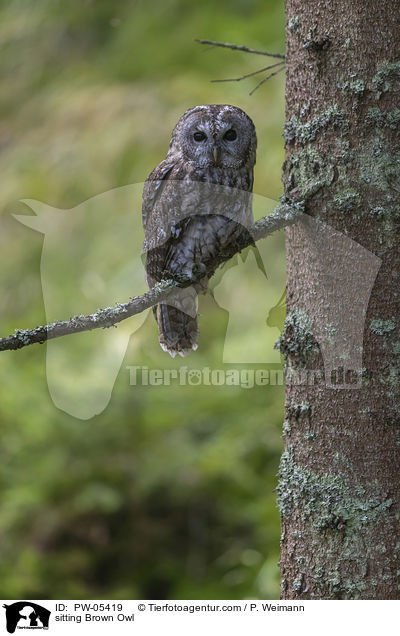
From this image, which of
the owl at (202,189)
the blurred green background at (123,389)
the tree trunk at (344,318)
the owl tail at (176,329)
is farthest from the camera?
the blurred green background at (123,389)

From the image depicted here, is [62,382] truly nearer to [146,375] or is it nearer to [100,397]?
[100,397]

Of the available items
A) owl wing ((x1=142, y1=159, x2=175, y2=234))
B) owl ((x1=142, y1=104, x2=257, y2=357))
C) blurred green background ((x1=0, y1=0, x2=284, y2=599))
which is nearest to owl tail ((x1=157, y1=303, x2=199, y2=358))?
owl ((x1=142, y1=104, x2=257, y2=357))

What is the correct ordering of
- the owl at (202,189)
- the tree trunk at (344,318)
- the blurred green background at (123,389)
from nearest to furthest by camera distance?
the tree trunk at (344,318), the owl at (202,189), the blurred green background at (123,389)

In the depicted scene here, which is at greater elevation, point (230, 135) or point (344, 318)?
point (230, 135)

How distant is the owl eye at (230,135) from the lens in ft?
6.40

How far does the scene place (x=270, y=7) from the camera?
9.53 ft

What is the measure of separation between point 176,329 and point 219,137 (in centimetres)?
71

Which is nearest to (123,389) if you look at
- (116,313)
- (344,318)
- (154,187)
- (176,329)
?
(176,329)

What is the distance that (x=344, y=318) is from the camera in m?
1.31

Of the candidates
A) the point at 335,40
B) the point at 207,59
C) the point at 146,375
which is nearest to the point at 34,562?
the point at 146,375

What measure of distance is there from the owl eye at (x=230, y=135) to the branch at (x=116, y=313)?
23.7 inches

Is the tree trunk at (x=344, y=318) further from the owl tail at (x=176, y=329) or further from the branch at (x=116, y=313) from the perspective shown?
the owl tail at (x=176, y=329)

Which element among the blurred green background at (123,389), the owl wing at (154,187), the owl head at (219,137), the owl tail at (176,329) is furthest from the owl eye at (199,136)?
the blurred green background at (123,389)

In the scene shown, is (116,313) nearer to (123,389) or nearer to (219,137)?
(219,137)
